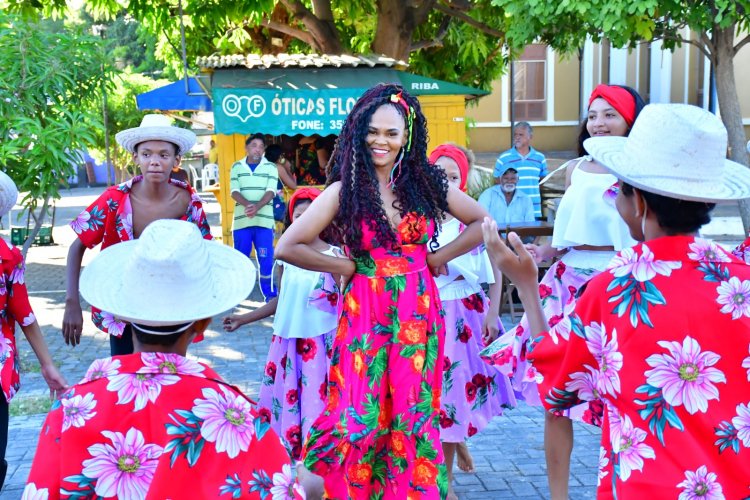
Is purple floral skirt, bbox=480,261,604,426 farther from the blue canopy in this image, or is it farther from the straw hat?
the blue canopy

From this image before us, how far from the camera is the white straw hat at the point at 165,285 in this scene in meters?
2.32

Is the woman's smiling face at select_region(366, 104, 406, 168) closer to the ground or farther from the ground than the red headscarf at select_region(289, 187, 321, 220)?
farther from the ground

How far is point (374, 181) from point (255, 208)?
7255mm

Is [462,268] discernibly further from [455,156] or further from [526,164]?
[526,164]

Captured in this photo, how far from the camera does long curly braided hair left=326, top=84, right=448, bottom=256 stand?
160 inches

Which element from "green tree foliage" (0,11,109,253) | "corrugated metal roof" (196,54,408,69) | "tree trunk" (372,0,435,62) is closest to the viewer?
"green tree foliage" (0,11,109,253)

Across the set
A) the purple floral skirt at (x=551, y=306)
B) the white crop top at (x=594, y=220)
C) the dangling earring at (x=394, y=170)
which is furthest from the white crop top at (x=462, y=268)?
the dangling earring at (x=394, y=170)

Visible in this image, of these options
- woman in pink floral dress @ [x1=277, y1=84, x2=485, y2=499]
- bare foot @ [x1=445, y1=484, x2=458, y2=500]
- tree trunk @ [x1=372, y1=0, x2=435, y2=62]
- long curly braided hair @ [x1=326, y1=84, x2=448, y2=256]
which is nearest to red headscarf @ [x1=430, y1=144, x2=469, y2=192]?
long curly braided hair @ [x1=326, y1=84, x2=448, y2=256]

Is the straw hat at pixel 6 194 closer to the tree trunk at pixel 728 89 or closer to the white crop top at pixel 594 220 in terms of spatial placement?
the white crop top at pixel 594 220

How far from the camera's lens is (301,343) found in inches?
197

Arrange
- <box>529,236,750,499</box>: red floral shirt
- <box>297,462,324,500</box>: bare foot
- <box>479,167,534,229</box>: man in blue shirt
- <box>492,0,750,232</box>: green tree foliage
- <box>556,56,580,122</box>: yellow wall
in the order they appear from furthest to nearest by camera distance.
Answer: <box>556,56,580,122</box>: yellow wall < <box>479,167,534,229</box>: man in blue shirt < <box>492,0,750,232</box>: green tree foliage < <box>297,462,324,500</box>: bare foot < <box>529,236,750,499</box>: red floral shirt

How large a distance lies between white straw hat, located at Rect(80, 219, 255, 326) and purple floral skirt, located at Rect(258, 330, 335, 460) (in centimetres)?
256

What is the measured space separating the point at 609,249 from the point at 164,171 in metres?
2.37

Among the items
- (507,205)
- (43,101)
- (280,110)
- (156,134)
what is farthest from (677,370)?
(280,110)
